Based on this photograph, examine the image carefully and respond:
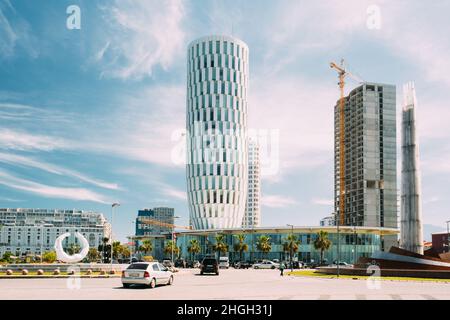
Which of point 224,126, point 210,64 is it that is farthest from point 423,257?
point 210,64

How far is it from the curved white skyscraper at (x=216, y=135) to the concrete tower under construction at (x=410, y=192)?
108681 mm

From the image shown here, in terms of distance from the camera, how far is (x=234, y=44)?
560 ft

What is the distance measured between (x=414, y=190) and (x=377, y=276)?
12791 mm

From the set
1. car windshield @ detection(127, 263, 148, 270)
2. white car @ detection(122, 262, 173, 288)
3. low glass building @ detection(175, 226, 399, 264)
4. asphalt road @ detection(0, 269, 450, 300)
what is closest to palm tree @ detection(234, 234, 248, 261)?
low glass building @ detection(175, 226, 399, 264)

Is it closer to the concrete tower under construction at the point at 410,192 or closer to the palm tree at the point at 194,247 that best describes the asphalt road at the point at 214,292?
the concrete tower under construction at the point at 410,192

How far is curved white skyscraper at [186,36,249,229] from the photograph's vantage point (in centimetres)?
16312

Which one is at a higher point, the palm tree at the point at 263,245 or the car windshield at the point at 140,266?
the car windshield at the point at 140,266

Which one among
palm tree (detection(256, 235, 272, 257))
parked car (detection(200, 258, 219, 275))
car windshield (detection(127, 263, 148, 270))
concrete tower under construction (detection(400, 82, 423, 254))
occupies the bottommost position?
palm tree (detection(256, 235, 272, 257))

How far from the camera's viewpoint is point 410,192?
54438 millimetres

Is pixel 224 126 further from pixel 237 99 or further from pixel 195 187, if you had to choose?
pixel 195 187

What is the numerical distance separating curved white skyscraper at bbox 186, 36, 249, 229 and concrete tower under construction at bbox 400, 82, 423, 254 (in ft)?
357

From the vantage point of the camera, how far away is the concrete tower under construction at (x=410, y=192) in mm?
53719

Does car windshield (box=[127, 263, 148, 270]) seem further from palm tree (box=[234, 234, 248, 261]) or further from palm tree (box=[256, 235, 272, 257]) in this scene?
palm tree (box=[234, 234, 248, 261])

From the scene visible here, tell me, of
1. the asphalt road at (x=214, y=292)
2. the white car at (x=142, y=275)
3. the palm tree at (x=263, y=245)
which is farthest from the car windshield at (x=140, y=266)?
the palm tree at (x=263, y=245)
